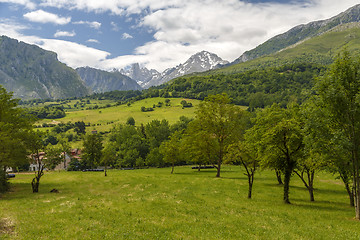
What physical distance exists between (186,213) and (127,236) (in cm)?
851

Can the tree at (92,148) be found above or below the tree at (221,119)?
below

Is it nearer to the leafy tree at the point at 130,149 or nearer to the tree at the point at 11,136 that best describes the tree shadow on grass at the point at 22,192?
the tree at the point at 11,136

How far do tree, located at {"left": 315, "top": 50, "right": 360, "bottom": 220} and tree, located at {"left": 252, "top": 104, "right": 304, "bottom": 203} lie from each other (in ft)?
16.3

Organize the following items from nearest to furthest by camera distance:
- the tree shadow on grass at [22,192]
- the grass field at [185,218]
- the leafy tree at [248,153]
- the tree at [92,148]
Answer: the grass field at [185,218] < the leafy tree at [248,153] < the tree shadow on grass at [22,192] < the tree at [92,148]

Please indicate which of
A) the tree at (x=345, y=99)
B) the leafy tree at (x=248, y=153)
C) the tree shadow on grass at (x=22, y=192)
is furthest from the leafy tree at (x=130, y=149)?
the tree at (x=345, y=99)

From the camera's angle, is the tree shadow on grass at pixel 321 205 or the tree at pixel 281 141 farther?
the tree shadow on grass at pixel 321 205

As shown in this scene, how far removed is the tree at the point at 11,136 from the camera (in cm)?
3734

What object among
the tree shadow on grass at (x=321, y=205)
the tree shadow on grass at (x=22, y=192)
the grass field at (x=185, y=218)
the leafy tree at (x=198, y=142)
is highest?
the leafy tree at (x=198, y=142)

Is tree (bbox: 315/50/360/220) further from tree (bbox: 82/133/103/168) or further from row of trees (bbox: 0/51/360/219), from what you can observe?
tree (bbox: 82/133/103/168)

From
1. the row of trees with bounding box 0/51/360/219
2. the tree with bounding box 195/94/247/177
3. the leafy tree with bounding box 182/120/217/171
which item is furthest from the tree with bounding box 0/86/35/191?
the tree with bounding box 195/94/247/177

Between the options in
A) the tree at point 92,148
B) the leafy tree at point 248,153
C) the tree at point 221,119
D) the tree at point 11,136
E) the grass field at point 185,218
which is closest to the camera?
the grass field at point 185,218

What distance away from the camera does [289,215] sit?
25094 millimetres

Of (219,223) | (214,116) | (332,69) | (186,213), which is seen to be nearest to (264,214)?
(219,223)

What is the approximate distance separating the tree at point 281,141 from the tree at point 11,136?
40594 millimetres
